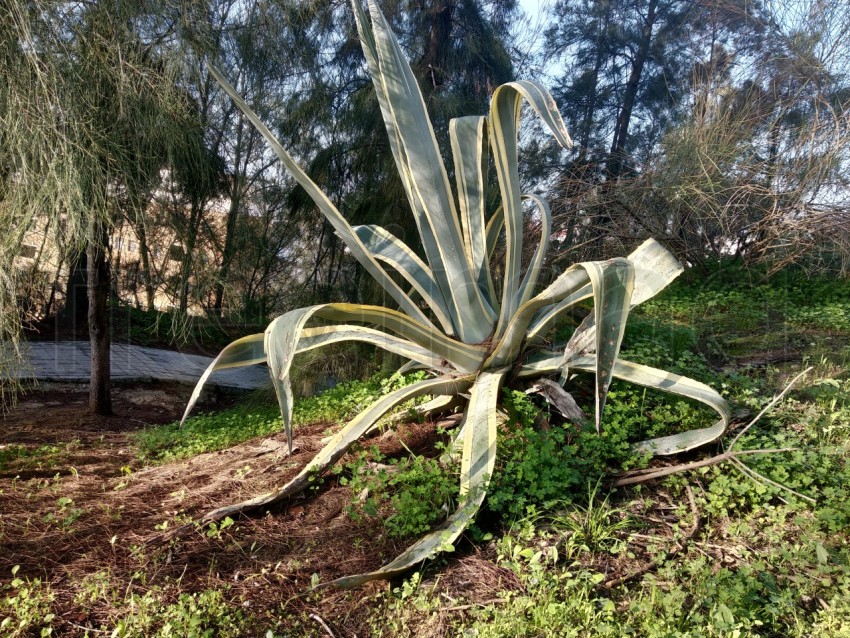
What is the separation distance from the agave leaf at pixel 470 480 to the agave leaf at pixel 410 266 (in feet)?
1.60

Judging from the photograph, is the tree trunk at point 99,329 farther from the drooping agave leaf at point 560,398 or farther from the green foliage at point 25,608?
the drooping agave leaf at point 560,398

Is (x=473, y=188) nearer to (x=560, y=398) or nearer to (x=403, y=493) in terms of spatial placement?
(x=560, y=398)

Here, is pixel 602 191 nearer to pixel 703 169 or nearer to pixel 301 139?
pixel 703 169

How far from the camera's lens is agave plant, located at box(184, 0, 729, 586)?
6.11ft

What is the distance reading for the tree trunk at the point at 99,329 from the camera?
4398mm

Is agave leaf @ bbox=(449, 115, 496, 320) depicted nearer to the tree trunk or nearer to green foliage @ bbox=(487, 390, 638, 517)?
green foliage @ bbox=(487, 390, 638, 517)

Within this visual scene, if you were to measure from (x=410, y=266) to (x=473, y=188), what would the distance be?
0.49m

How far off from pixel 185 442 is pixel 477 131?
2.60m

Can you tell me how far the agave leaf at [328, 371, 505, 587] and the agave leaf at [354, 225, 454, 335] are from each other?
1.60 feet

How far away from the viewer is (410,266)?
293 cm

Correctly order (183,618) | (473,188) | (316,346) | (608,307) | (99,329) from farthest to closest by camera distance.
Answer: (99,329)
(473,188)
(316,346)
(608,307)
(183,618)

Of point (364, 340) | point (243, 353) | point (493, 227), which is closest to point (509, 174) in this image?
point (493, 227)

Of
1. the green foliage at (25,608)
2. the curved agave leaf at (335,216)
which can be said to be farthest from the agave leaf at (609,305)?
the green foliage at (25,608)

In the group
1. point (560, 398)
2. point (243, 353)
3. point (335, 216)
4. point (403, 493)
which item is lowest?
point (403, 493)
